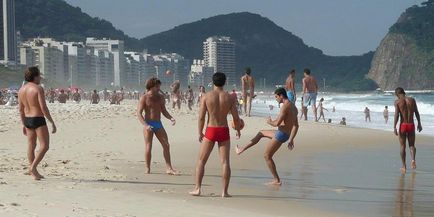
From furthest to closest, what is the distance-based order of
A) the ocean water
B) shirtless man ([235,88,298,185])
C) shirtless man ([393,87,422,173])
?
the ocean water
shirtless man ([393,87,422,173])
shirtless man ([235,88,298,185])

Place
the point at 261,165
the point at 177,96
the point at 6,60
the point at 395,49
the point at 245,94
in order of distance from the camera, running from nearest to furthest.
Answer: the point at 261,165, the point at 245,94, the point at 177,96, the point at 6,60, the point at 395,49

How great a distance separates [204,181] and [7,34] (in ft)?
480

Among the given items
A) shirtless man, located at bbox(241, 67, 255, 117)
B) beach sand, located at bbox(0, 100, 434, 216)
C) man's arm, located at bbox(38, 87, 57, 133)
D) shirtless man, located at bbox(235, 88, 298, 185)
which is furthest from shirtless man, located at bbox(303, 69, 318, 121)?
man's arm, located at bbox(38, 87, 57, 133)

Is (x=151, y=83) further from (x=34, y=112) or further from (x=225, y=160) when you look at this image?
(x=225, y=160)

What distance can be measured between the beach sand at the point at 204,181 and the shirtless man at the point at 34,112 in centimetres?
40

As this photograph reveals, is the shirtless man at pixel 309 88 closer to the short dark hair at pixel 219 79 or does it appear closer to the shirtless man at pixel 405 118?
the shirtless man at pixel 405 118

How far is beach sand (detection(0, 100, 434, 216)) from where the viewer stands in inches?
275

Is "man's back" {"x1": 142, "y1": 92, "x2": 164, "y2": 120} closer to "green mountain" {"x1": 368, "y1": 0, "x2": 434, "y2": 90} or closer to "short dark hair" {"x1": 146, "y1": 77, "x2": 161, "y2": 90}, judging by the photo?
"short dark hair" {"x1": 146, "y1": 77, "x2": 161, "y2": 90}

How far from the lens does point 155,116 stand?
10.2 m

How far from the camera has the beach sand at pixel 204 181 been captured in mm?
6980

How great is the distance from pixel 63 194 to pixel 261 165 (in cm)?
555

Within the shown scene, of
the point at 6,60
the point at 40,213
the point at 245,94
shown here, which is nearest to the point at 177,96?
the point at 245,94

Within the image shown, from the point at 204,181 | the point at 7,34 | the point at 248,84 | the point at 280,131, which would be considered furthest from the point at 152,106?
the point at 7,34

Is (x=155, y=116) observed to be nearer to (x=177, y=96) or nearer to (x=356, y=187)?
(x=356, y=187)
